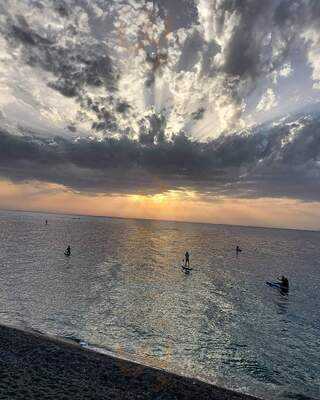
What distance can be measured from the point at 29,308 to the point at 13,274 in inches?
745

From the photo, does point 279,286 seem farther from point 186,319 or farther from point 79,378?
point 79,378

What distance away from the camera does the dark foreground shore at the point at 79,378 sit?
1571cm

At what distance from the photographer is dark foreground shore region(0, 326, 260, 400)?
1571 cm

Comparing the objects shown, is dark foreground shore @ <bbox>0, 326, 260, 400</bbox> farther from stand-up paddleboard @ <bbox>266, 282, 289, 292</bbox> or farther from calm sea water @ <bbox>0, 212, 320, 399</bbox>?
stand-up paddleboard @ <bbox>266, 282, 289, 292</bbox>

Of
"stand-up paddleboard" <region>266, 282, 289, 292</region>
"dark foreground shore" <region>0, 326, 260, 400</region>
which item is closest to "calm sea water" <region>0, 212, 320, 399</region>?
"stand-up paddleboard" <region>266, 282, 289, 292</region>

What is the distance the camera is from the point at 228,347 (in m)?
28.0

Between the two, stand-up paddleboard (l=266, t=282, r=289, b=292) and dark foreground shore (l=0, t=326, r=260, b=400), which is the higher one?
stand-up paddleboard (l=266, t=282, r=289, b=292)

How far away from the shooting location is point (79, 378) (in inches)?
686

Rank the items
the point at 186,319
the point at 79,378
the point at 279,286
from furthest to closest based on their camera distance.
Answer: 1. the point at 279,286
2. the point at 186,319
3. the point at 79,378

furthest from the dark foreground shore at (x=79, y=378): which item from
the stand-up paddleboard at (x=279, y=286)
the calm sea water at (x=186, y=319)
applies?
the stand-up paddleboard at (x=279, y=286)

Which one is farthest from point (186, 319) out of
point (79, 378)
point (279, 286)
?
point (279, 286)

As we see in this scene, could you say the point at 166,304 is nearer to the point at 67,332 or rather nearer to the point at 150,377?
the point at 67,332

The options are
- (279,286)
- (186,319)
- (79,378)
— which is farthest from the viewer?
(279,286)

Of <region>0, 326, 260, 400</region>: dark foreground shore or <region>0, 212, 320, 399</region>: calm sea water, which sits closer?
<region>0, 326, 260, 400</region>: dark foreground shore
